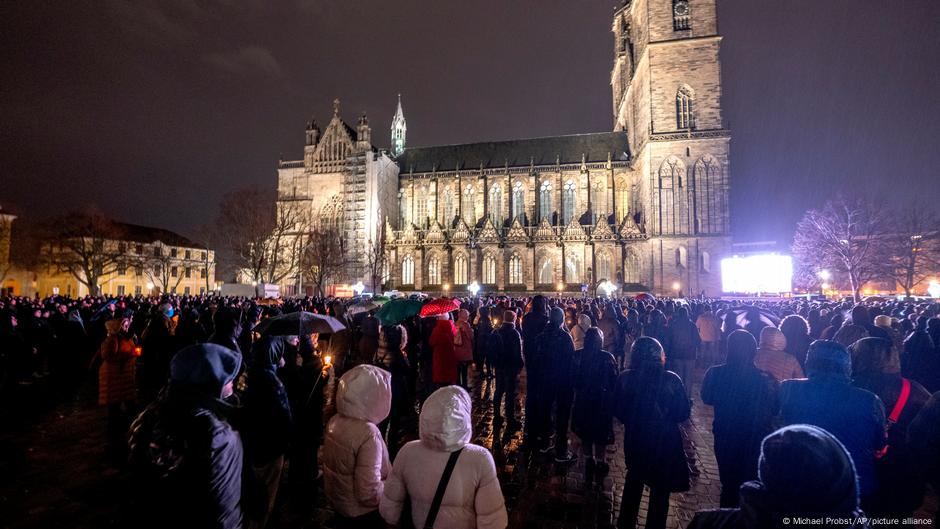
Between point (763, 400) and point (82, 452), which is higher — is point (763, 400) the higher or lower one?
the higher one

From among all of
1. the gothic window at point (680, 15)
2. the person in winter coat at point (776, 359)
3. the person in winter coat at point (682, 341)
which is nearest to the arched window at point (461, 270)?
the gothic window at point (680, 15)

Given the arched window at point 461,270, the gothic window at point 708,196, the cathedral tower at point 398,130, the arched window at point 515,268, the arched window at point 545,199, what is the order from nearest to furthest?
the gothic window at point 708,196
the arched window at point 515,268
the arched window at point 461,270
the arched window at point 545,199
the cathedral tower at point 398,130

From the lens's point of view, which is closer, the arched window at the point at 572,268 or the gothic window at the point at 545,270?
the arched window at the point at 572,268

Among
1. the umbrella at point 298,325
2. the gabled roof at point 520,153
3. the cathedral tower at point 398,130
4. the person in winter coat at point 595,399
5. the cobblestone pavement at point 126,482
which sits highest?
the cathedral tower at point 398,130

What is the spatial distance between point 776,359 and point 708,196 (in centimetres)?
3893

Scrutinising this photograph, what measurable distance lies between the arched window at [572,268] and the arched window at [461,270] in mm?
9708

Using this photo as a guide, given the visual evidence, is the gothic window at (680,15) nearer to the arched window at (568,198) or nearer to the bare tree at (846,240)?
the arched window at (568,198)

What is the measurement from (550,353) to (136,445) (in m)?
4.86

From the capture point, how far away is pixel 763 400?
3.94 meters

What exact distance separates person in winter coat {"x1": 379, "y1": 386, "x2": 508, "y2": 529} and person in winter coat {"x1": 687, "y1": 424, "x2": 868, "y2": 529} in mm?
1152

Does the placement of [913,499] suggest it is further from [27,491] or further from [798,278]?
[798,278]

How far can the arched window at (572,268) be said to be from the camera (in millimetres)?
42031

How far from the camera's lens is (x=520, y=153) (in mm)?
50750

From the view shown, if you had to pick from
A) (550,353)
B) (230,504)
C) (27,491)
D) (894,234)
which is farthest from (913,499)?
(894,234)
